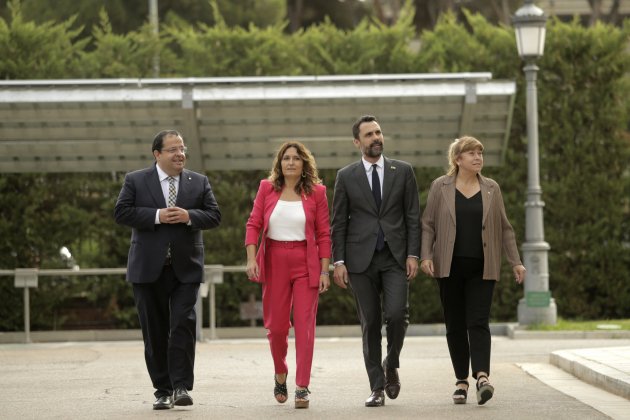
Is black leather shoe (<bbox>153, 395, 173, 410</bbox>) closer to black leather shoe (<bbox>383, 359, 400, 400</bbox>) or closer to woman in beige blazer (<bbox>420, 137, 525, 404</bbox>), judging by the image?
black leather shoe (<bbox>383, 359, 400, 400</bbox>)

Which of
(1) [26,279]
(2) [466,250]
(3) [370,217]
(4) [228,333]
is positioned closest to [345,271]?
(3) [370,217]

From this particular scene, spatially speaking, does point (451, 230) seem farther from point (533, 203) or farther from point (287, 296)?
point (533, 203)

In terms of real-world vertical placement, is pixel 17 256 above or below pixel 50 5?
below

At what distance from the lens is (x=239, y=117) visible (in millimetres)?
20078

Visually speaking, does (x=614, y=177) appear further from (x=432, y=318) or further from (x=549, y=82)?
(x=432, y=318)

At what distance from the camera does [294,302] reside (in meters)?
11.0

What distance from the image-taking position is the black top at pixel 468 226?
11000 mm

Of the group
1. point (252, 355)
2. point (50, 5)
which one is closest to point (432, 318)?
point (252, 355)

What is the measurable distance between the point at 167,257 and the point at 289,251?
880 mm

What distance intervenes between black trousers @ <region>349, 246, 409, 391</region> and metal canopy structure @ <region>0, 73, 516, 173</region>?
28.4ft

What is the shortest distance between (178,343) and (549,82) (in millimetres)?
13107

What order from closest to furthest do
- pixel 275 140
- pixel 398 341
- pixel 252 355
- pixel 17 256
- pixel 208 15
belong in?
pixel 398 341
pixel 252 355
pixel 275 140
pixel 17 256
pixel 208 15

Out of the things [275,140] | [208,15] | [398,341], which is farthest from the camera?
[208,15]

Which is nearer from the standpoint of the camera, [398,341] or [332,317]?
[398,341]
